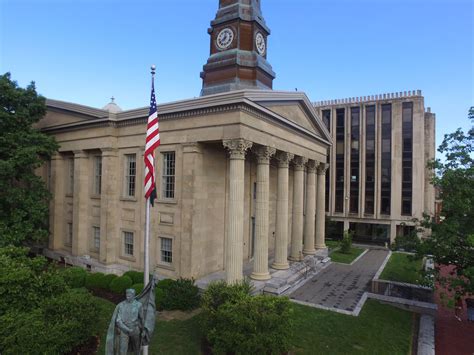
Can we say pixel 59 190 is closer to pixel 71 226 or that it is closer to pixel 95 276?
pixel 71 226

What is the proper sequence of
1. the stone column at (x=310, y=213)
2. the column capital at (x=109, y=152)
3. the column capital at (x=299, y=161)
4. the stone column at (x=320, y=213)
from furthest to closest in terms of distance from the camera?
the stone column at (x=320, y=213)
the stone column at (x=310, y=213)
the column capital at (x=299, y=161)
the column capital at (x=109, y=152)

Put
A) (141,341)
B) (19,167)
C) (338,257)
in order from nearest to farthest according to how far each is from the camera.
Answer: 1. (141,341)
2. (19,167)
3. (338,257)

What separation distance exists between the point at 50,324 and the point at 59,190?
17.4m

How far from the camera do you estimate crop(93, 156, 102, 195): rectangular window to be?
76.1 feet

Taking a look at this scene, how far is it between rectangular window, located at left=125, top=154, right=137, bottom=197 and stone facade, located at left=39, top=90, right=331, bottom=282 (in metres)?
0.07

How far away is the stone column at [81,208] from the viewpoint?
22.7 meters

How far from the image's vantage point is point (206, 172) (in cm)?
1847

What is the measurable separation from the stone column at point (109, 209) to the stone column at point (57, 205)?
603 cm

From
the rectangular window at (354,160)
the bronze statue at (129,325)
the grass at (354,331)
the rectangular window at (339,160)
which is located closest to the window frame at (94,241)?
the grass at (354,331)

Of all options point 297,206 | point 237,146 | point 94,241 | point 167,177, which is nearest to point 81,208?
point 94,241

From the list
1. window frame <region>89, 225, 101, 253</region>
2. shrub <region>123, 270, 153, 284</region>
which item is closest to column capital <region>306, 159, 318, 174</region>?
shrub <region>123, 270, 153, 284</region>

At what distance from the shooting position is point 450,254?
40.4 feet

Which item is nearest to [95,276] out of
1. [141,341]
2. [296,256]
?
[141,341]

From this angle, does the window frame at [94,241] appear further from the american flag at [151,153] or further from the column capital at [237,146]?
the american flag at [151,153]
